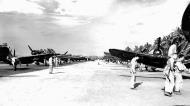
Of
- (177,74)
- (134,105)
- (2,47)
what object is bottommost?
(134,105)

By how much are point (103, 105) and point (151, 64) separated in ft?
58.7

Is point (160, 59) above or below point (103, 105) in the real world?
above

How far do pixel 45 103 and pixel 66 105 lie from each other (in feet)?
2.74

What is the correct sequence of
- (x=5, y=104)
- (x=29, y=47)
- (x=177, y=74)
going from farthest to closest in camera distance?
(x=29, y=47) → (x=177, y=74) → (x=5, y=104)

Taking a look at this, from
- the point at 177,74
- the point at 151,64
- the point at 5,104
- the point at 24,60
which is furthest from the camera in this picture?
the point at 24,60

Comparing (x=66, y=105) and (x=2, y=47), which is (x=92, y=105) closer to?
(x=66, y=105)

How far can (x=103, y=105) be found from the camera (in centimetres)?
818

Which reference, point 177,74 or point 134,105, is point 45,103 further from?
point 177,74

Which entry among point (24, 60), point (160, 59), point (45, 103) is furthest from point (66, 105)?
point (24, 60)

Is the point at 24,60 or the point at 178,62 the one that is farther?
the point at 24,60

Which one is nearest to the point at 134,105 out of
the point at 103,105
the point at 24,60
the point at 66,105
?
the point at 103,105

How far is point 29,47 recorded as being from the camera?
197 feet

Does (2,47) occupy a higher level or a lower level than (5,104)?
higher

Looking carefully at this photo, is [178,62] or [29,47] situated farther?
[29,47]
